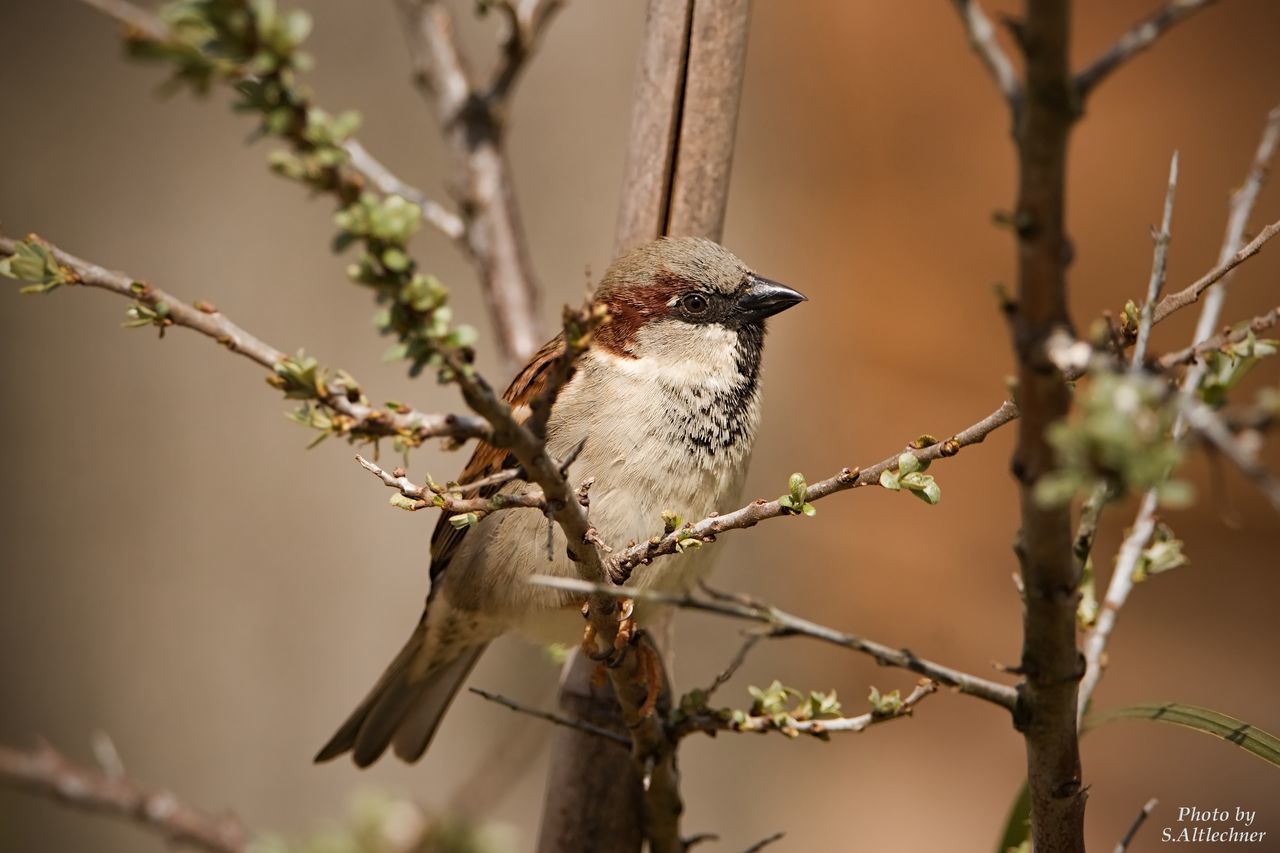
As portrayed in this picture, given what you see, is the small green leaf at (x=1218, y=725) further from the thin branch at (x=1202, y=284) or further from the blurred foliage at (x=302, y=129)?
the blurred foliage at (x=302, y=129)

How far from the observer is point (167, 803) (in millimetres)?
931

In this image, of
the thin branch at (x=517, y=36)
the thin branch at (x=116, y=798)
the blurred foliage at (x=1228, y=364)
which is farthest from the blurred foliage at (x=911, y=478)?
the thin branch at (x=517, y=36)

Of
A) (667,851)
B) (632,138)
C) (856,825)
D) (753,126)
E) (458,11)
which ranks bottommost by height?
(667,851)

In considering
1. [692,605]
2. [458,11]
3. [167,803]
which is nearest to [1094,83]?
[692,605]

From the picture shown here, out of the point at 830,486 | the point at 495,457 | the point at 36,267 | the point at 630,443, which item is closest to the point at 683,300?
the point at 630,443

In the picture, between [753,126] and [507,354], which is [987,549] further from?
[507,354]

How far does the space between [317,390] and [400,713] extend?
164cm

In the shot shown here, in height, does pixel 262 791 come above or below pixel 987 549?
below

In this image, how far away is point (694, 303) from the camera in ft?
7.33

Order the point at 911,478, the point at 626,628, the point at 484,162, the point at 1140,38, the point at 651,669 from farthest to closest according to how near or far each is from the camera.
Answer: the point at 484,162 < the point at 651,669 < the point at 626,628 < the point at 911,478 < the point at 1140,38

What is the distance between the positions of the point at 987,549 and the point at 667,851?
349 cm

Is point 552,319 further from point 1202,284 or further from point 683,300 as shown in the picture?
point 1202,284

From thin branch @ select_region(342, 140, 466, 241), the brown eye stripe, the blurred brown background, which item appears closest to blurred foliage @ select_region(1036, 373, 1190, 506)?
thin branch @ select_region(342, 140, 466, 241)

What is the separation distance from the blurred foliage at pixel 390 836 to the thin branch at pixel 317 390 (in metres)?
0.29
